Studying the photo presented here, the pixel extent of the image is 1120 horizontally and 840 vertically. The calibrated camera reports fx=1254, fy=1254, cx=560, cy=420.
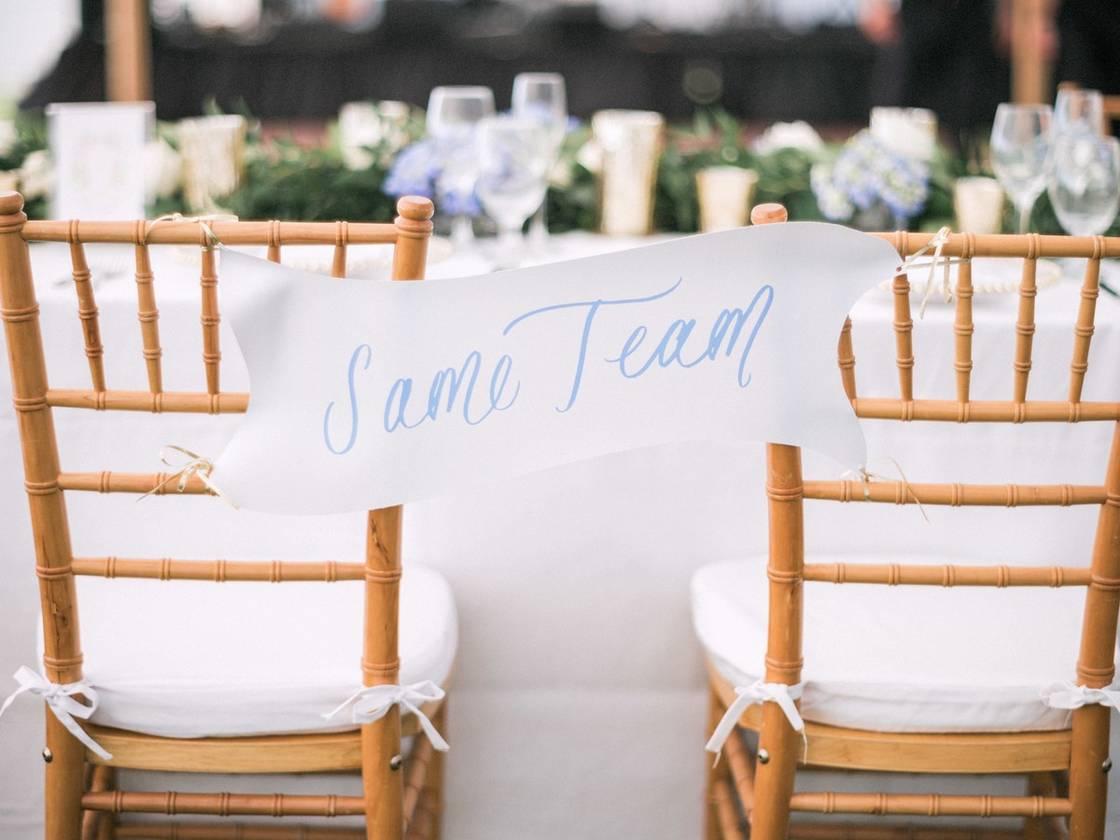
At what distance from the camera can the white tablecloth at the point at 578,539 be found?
133 cm

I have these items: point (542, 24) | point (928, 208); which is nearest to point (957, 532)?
point (928, 208)

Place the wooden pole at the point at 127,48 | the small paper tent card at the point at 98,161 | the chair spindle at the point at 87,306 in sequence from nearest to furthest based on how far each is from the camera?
the chair spindle at the point at 87,306 → the small paper tent card at the point at 98,161 → the wooden pole at the point at 127,48

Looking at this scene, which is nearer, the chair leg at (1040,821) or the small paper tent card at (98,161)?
the chair leg at (1040,821)

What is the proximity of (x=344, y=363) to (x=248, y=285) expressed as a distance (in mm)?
92

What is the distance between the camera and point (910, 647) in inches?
46.4

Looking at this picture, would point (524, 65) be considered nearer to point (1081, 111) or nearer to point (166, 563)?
point (1081, 111)

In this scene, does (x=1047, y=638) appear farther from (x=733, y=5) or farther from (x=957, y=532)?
(x=733, y=5)

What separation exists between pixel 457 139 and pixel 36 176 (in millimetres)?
599

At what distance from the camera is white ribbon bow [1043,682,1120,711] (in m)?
1.08

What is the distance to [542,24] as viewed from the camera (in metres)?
4.85

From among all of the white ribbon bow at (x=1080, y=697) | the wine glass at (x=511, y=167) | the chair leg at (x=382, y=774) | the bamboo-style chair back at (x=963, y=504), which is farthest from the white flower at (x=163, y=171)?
the white ribbon bow at (x=1080, y=697)

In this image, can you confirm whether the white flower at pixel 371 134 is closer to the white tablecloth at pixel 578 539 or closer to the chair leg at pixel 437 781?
the white tablecloth at pixel 578 539

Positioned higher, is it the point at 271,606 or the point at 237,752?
the point at 271,606

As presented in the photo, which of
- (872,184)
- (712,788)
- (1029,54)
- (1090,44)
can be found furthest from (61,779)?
(1090,44)
